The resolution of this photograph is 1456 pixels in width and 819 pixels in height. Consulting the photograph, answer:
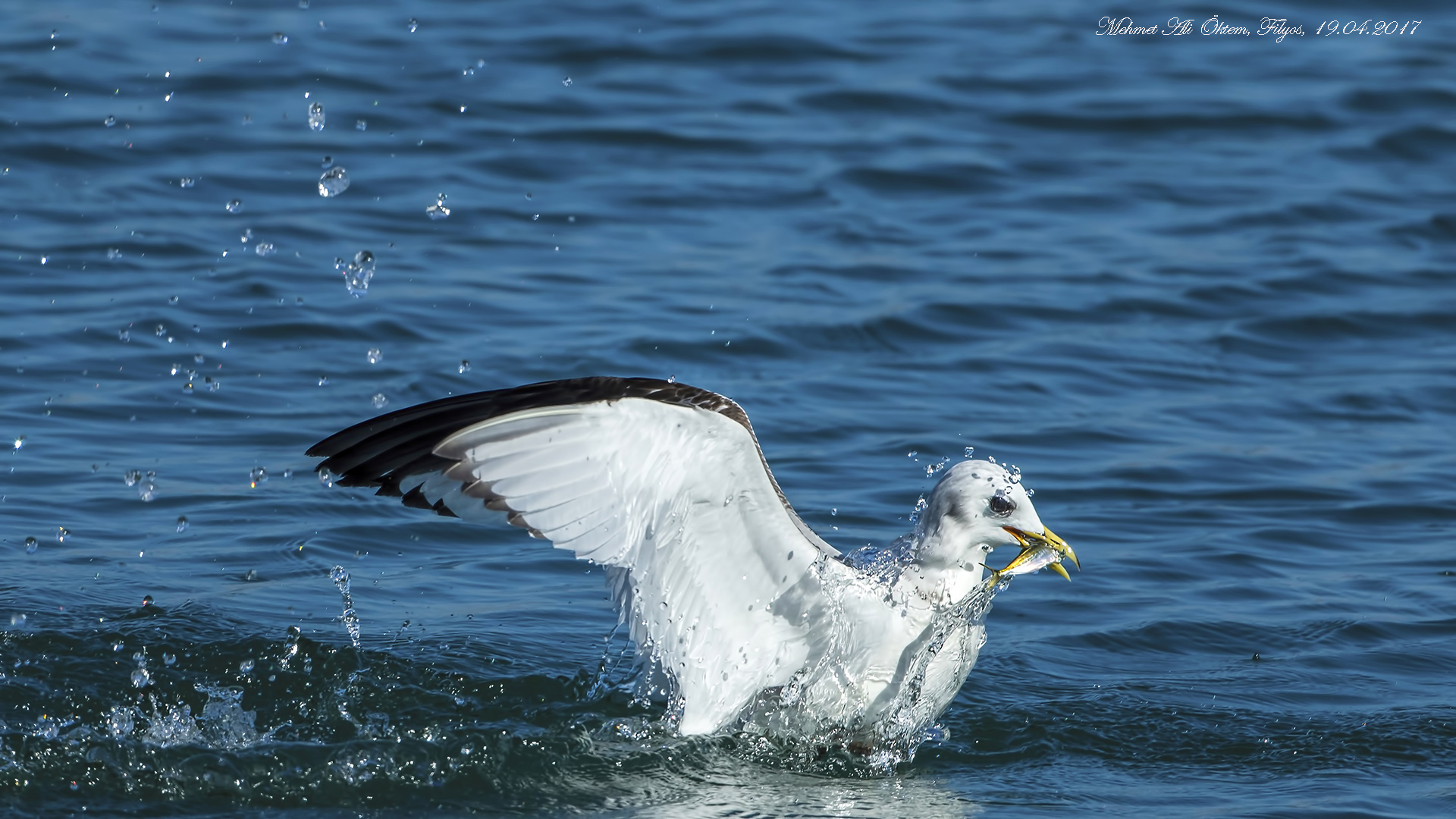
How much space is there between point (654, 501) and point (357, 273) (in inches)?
245

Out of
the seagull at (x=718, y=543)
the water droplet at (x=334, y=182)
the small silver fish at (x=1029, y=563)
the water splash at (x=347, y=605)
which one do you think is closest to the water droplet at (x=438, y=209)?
the water droplet at (x=334, y=182)

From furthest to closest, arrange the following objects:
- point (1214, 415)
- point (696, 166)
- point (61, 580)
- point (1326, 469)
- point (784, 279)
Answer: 1. point (696, 166)
2. point (784, 279)
3. point (1214, 415)
4. point (1326, 469)
5. point (61, 580)

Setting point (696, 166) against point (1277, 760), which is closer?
point (1277, 760)

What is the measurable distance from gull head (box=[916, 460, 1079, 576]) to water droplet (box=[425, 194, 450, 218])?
A: 6808 millimetres

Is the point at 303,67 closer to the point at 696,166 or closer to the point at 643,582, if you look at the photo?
the point at 696,166

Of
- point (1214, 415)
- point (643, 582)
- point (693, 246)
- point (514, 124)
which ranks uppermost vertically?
point (514, 124)

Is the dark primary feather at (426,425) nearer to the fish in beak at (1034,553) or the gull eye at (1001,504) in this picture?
the gull eye at (1001,504)

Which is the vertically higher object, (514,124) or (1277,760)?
(514,124)

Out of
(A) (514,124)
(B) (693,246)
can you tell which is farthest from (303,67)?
(B) (693,246)

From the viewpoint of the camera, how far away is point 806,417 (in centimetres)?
1023

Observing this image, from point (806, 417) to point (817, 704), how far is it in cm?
391

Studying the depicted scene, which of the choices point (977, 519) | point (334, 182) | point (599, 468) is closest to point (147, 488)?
point (599, 468)

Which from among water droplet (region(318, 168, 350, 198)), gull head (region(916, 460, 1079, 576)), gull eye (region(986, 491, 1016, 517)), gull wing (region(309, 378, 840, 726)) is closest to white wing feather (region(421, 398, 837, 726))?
gull wing (region(309, 378, 840, 726))

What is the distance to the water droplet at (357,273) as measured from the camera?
37.4 feet
